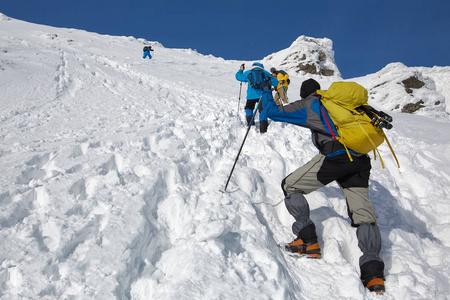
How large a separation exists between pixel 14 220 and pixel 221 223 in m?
2.22

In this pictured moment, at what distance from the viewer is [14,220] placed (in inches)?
109

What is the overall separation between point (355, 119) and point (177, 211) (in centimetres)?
242

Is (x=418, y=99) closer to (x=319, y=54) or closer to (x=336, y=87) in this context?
(x=336, y=87)

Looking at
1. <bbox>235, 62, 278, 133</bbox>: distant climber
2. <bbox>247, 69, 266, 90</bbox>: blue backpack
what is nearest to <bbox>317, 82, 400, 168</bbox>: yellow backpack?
<bbox>235, 62, 278, 133</bbox>: distant climber

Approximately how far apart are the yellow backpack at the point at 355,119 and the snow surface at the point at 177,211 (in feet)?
4.31

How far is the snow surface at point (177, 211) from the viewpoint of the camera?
8.00 feet

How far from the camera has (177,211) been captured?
11.1 ft

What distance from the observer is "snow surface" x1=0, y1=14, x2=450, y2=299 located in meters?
2.44

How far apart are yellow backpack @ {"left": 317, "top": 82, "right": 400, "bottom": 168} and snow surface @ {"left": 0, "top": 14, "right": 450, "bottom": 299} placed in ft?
4.31

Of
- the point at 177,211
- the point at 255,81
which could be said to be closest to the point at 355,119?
the point at 177,211

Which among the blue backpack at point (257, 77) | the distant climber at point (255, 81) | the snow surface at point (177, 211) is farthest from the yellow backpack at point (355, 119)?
the blue backpack at point (257, 77)

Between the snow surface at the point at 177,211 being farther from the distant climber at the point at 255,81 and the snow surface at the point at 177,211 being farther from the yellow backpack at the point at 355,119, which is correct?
the yellow backpack at the point at 355,119

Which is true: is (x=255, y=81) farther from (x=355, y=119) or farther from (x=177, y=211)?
(x=177, y=211)

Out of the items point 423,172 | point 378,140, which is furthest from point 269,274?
point 423,172
